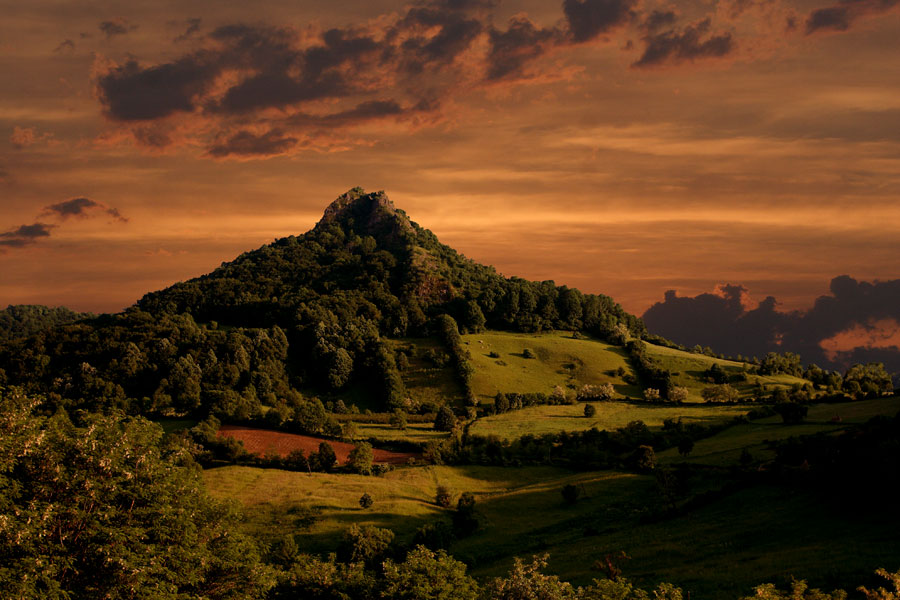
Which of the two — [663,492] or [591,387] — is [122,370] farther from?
[663,492]

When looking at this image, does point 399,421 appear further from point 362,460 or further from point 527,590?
point 527,590

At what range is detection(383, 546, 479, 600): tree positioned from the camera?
114ft

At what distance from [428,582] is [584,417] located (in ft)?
354

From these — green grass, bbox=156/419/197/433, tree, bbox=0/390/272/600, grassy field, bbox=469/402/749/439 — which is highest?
tree, bbox=0/390/272/600

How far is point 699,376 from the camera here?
573 ft

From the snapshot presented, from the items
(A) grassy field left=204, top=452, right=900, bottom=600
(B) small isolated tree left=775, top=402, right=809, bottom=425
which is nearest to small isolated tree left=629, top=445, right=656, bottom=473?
(A) grassy field left=204, top=452, right=900, bottom=600

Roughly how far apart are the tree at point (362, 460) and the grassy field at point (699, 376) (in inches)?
3765

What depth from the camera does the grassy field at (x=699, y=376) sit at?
6304 inches

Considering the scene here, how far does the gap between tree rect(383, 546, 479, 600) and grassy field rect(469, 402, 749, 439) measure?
82577 millimetres

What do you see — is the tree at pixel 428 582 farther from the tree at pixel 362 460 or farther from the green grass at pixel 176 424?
the green grass at pixel 176 424

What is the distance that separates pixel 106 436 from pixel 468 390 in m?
128

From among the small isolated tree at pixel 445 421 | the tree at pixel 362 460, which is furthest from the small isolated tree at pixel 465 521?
the small isolated tree at pixel 445 421

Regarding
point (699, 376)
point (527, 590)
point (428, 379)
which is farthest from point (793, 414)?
point (428, 379)

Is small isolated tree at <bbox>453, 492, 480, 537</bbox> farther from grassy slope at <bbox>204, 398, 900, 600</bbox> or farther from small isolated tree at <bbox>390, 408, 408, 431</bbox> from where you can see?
small isolated tree at <bbox>390, 408, 408, 431</bbox>
